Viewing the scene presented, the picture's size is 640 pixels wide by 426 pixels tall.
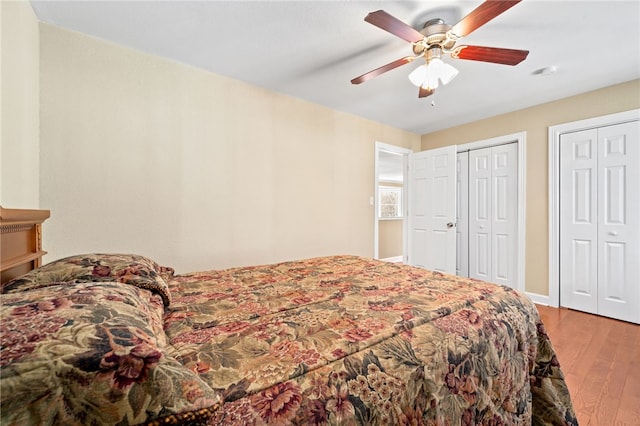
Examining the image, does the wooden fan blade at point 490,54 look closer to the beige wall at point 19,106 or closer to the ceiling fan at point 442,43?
the ceiling fan at point 442,43

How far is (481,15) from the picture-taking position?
1480 mm

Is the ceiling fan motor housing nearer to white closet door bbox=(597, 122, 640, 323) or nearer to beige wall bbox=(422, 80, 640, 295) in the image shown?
beige wall bbox=(422, 80, 640, 295)

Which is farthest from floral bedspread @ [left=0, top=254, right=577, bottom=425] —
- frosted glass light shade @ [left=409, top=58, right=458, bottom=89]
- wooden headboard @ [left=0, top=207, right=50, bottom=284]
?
frosted glass light shade @ [left=409, top=58, right=458, bottom=89]

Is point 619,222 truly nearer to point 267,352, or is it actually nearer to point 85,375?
point 267,352

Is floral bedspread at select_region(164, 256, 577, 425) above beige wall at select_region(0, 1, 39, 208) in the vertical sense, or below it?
below

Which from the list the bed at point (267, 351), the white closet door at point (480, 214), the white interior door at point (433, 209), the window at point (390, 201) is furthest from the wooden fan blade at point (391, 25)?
the window at point (390, 201)

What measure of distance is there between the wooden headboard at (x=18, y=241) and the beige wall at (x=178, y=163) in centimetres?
53

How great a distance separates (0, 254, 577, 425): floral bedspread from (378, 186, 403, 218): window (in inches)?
202

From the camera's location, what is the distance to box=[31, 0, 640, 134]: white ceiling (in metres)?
1.77

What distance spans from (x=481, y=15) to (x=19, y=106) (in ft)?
8.72

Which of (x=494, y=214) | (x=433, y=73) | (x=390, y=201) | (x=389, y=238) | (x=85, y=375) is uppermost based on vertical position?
(x=433, y=73)

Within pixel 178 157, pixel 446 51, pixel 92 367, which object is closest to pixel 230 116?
pixel 178 157

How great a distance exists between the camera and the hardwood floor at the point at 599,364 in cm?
154

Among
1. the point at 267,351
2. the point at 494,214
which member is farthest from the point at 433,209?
the point at 267,351
